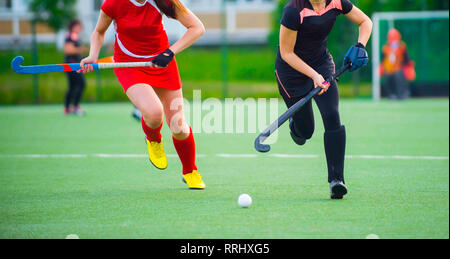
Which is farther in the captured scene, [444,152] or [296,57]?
[444,152]

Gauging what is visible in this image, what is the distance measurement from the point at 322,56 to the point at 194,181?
1.47m

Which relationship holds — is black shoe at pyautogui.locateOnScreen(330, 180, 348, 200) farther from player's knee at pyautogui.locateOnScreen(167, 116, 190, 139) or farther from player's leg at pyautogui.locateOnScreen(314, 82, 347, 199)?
player's knee at pyautogui.locateOnScreen(167, 116, 190, 139)

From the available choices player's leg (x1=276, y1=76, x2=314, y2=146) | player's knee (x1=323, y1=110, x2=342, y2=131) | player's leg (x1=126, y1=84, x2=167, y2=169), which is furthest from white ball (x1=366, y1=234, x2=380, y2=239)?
player's leg (x1=126, y1=84, x2=167, y2=169)

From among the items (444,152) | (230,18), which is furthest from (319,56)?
(230,18)

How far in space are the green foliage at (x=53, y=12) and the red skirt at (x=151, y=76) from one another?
55.2 ft

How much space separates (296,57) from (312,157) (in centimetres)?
268

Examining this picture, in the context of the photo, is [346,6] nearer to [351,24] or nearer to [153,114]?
[153,114]

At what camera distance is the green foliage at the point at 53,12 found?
22.0 meters

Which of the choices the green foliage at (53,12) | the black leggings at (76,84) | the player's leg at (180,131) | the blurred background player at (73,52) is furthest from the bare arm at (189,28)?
the green foliage at (53,12)

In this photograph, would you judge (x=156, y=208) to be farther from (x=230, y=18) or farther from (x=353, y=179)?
(x=230, y=18)

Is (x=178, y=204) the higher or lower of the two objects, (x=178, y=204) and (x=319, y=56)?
the lower

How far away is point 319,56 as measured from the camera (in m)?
5.43

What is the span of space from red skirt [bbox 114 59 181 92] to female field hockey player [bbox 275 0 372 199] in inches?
37.2

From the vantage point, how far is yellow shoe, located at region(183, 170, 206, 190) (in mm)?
5766
